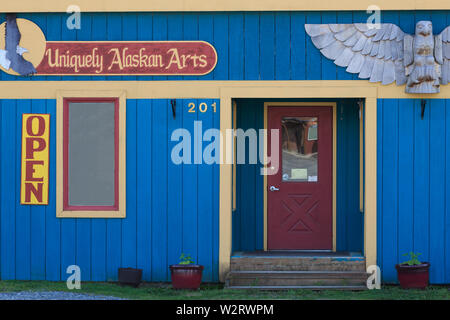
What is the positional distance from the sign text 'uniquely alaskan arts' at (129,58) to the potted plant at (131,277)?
2843mm

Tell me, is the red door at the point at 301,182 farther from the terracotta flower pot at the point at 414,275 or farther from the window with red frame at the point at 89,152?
the window with red frame at the point at 89,152

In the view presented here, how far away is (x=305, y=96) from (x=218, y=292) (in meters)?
3.01

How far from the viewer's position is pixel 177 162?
9773 mm

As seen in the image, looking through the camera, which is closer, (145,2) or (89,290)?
(89,290)

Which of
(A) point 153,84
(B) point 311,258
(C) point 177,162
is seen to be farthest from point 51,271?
(B) point 311,258

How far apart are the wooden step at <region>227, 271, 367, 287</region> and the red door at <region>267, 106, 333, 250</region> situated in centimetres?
92

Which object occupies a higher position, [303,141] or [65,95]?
[65,95]

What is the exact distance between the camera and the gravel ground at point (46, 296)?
859cm

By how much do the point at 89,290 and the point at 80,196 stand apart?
Result: 148cm

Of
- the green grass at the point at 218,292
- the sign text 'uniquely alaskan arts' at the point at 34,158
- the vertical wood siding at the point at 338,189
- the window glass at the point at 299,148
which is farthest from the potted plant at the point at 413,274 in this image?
the sign text 'uniquely alaskan arts' at the point at 34,158

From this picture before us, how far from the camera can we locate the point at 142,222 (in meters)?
9.78

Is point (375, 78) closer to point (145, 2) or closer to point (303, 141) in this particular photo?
point (303, 141)

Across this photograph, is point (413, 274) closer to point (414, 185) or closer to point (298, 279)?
point (414, 185)

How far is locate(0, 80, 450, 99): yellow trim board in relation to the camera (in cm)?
961
